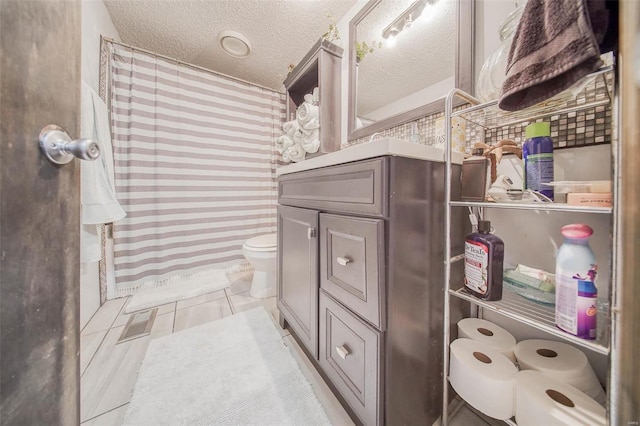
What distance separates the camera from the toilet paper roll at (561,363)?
589 millimetres

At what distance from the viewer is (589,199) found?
47 cm

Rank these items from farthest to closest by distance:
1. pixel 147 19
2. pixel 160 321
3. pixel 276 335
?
pixel 147 19, pixel 160 321, pixel 276 335

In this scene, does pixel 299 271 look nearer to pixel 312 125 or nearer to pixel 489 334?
pixel 489 334

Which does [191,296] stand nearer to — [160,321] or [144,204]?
[160,321]

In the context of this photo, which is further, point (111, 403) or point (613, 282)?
point (111, 403)

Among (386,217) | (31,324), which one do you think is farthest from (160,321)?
(386,217)

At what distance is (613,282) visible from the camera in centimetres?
38

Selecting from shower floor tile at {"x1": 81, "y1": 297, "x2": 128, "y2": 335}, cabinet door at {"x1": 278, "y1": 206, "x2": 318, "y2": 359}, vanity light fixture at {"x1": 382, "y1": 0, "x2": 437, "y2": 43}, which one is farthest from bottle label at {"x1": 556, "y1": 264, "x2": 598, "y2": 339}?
shower floor tile at {"x1": 81, "y1": 297, "x2": 128, "y2": 335}

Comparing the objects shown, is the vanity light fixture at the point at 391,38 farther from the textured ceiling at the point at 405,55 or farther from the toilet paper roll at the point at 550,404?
the toilet paper roll at the point at 550,404

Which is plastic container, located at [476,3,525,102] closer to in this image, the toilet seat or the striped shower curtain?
the toilet seat

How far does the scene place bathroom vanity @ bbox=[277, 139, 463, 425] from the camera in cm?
59

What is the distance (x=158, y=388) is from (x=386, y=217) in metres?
1.13

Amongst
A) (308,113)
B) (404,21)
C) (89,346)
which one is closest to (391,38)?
(404,21)

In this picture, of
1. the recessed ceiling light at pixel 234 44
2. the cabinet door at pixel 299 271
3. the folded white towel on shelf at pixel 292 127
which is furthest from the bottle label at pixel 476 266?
the recessed ceiling light at pixel 234 44
